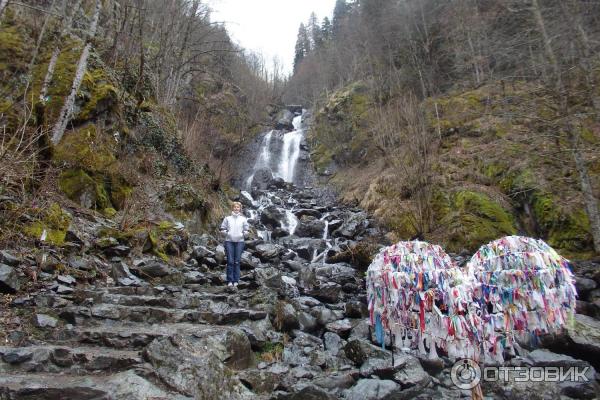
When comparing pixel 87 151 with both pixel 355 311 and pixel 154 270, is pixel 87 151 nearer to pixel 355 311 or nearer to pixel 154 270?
pixel 154 270

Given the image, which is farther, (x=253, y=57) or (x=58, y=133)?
(x=253, y=57)

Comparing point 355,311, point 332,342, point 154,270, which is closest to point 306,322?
point 332,342

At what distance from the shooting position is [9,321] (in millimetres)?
3729

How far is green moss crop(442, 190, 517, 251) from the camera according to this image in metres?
10.5

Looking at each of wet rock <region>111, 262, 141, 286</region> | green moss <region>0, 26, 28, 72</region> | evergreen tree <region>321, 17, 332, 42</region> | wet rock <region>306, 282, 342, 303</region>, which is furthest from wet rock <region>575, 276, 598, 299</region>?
evergreen tree <region>321, 17, 332, 42</region>

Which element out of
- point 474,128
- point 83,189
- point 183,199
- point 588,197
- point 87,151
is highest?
point 474,128

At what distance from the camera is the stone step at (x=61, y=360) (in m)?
3.13

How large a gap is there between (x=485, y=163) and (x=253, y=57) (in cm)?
3572

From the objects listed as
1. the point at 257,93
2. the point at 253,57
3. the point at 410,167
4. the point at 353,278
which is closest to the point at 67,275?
the point at 353,278

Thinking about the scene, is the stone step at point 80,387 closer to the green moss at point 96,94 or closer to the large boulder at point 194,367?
the large boulder at point 194,367

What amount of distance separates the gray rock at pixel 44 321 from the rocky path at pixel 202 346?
11 mm

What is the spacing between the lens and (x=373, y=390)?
3.71m

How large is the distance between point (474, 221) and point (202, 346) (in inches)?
Answer: 372

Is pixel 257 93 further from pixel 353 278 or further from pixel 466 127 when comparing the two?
pixel 353 278
